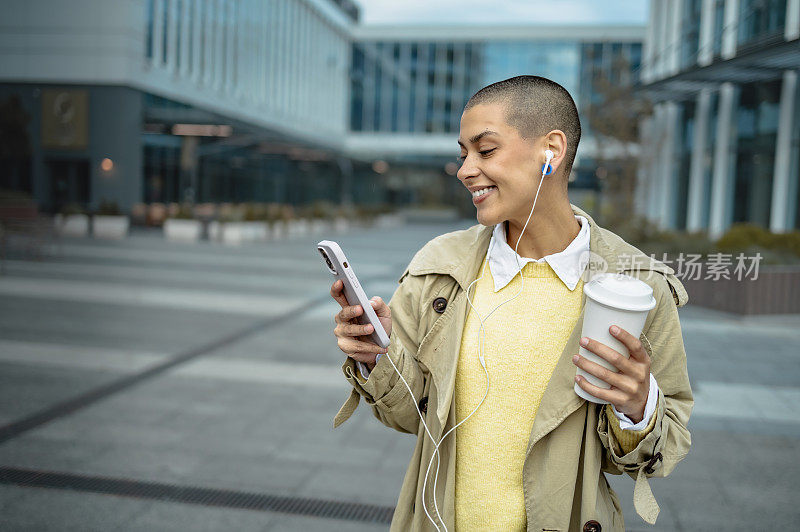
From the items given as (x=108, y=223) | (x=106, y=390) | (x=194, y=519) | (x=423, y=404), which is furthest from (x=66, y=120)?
(x=423, y=404)

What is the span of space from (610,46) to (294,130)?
76.2ft

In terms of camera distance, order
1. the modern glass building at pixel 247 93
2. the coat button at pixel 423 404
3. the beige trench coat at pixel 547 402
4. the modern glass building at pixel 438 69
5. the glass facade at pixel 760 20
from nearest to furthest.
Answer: the beige trench coat at pixel 547 402 < the coat button at pixel 423 404 < the glass facade at pixel 760 20 < the modern glass building at pixel 247 93 < the modern glass building at pixel 438 69

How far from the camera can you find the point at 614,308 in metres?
1.36

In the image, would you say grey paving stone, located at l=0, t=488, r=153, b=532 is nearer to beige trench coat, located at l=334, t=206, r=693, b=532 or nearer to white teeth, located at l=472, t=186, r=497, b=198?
beige trench coat, located at l=334, t=206, r=693, b=532

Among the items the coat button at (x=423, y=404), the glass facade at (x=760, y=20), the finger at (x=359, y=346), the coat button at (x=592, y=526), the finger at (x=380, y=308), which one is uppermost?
the glass facade at (x=760, y=20)

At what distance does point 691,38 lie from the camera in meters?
21.3

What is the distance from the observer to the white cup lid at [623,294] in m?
1.35

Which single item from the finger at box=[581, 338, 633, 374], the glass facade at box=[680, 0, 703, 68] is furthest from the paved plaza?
the glass facade at box=[680, 0, 703, 68]

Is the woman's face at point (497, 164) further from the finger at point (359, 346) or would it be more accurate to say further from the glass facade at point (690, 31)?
the glass facade at point (690, 31)

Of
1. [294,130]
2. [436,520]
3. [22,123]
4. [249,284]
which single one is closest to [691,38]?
[249,284]

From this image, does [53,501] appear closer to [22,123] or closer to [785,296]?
[785,296]

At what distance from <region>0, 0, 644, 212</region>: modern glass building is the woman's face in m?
20.1

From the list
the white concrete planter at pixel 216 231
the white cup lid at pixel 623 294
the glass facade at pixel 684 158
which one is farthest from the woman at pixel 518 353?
the white concrete planter at pixel 216 231

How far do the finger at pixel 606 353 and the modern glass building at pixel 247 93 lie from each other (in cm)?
2056
